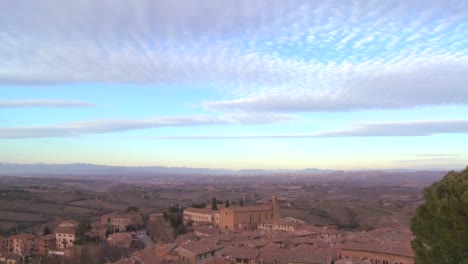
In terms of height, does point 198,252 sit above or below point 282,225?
above

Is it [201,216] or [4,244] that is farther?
[201,216]

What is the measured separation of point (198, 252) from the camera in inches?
1265

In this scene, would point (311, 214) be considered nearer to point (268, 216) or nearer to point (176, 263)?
point (268, 216)

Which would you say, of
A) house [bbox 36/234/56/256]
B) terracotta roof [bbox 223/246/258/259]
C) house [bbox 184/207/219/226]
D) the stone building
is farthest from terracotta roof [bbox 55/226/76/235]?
terracotta roof [bbox 223/246/258/259]

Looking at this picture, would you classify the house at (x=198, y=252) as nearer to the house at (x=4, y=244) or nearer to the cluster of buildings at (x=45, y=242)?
the cluster of buildings at (x=45, y=242)

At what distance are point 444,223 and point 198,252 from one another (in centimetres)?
2214

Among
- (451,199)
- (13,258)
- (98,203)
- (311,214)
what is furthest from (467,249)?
(98,203)

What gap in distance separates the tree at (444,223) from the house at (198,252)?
19171mm

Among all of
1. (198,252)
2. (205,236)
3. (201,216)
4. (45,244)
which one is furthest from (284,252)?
(201,216)

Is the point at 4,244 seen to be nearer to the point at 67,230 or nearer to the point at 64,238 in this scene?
the point at 64,238

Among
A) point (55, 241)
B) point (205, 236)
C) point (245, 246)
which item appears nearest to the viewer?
point (245, 246)

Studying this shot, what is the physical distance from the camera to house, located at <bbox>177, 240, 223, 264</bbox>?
31777mm

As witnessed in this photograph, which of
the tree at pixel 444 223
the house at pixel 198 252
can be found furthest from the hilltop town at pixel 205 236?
the tree at pixel 444 223

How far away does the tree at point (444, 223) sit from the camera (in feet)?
37.2
